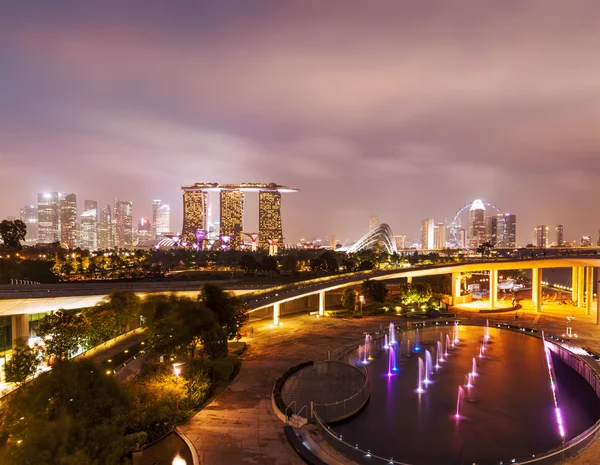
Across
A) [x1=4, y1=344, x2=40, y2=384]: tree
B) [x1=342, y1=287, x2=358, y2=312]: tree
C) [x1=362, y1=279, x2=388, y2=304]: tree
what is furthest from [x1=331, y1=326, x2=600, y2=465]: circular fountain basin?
[x1=362, y1=279, x2=388, y2=304]: tree

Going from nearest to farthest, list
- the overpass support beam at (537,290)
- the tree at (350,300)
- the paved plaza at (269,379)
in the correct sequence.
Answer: the paved plaza at (269,379)
the tree at (350,300)
the overpass support beam at (537,290)

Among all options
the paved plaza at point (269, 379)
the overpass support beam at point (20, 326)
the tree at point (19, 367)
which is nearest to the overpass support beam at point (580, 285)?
the paved plaza at point (269, 379)

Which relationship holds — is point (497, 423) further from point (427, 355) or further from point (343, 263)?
point (343, 263)

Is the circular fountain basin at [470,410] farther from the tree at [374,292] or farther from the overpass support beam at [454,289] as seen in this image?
the overpass support beam at [454,289]

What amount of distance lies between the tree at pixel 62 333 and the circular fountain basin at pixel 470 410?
1428 cm

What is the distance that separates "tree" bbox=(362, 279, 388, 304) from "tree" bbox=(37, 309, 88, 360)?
1177 inches

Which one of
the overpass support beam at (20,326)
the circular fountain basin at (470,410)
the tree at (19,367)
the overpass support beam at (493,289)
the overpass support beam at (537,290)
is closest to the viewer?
the circular fountain basin at (470,410)

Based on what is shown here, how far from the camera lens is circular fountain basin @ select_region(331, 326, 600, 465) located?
16.7 metres

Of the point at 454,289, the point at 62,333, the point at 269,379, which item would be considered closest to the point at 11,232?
the point at 62,333

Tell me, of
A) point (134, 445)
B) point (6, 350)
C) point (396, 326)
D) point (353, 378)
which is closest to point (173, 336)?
point (134, 445)

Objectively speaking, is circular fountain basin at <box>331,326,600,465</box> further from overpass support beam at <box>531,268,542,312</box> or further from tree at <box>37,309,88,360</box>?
overpass support beam at <box>531,268,542,312</box>

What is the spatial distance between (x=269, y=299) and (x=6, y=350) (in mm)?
17165

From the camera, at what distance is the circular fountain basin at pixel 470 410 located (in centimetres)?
1670

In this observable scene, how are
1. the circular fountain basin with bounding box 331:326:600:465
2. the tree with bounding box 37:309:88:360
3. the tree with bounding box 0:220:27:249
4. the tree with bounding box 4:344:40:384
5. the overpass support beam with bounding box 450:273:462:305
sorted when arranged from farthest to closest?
→ the tree with bounding box 0:220:27:249, the overpass support beam with bounding box 450:273:462:305, the tree with bounding box 37:309:88:360, the tree with bounding box 4:344:40:384, the circular fountain basin with bounding box 331:326:600:465
